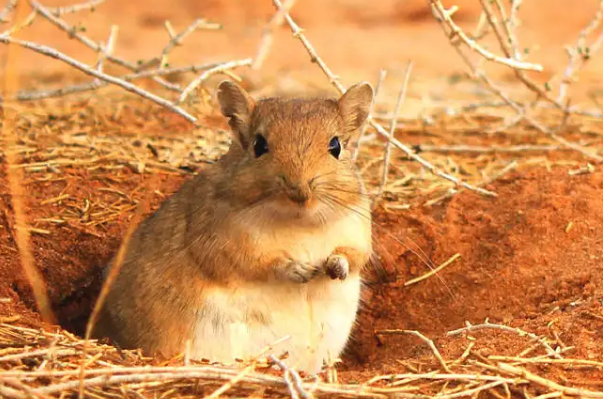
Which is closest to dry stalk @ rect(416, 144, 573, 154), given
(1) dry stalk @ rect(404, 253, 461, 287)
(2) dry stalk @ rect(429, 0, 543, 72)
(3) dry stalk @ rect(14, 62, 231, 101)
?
(1) dry stalk @ rect(404, 253, 461, 287)

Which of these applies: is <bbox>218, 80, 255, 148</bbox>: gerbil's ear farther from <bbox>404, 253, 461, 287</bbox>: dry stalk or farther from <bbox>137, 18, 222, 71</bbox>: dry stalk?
<bbox>404, 253, 461, 287</bbox>: dry stalk

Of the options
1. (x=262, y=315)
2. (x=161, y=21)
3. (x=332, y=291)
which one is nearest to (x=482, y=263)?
(x=332, y=291)

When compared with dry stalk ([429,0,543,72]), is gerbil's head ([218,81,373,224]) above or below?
below

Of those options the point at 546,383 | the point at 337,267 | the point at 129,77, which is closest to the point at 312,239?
the point at 337,267

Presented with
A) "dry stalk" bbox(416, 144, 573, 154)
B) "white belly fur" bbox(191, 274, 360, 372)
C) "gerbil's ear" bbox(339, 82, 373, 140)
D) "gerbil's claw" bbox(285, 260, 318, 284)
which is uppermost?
"dry stalk" bbox(416, 144, 573, 154)

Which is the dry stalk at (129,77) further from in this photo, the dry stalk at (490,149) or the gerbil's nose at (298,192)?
the dry stalk at (490,149)

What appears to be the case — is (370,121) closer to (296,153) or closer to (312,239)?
(312,239)

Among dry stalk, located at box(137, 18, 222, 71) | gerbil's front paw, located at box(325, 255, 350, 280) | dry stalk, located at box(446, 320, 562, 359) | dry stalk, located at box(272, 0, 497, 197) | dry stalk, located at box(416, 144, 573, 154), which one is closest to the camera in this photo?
dry stalk, located at box(446, 320, 562, 359)
